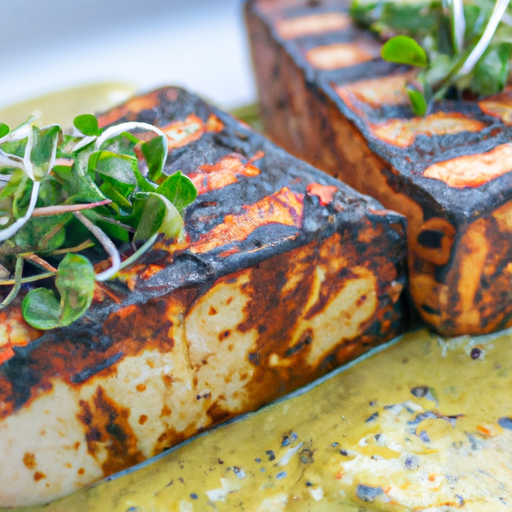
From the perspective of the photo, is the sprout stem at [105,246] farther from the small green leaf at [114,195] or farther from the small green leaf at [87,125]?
the small green leaf at [87,125]

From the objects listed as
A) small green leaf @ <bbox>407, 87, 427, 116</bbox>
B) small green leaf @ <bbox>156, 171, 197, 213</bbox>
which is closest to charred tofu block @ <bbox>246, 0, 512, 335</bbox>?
small green leaf @ <bbox>407, 87, 427, 116</bbox>

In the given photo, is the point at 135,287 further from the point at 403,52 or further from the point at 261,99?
the point at 261,99

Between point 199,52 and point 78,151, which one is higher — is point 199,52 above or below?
below

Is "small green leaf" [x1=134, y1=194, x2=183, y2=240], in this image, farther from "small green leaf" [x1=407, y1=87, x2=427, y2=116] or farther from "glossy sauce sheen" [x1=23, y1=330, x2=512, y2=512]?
"small green leaf" [x1=407, y1=87, x2=427, y2=116]

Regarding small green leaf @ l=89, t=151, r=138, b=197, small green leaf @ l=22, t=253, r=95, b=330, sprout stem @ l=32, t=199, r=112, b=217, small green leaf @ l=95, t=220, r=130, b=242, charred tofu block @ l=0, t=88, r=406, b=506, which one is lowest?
charred tofu block @ l=0, t=88, r=406, b=506

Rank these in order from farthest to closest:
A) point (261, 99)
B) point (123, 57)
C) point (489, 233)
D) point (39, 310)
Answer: point (123, 57)
point (261, 99)
point (489, 233)
point (39, 310)

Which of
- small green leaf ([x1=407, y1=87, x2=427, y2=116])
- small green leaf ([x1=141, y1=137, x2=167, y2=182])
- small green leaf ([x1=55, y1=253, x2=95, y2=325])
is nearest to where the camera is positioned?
small green leaf ([x1=55, y1=253, x2=95, y2=325])

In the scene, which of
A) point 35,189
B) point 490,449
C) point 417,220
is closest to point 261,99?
point 417,220
